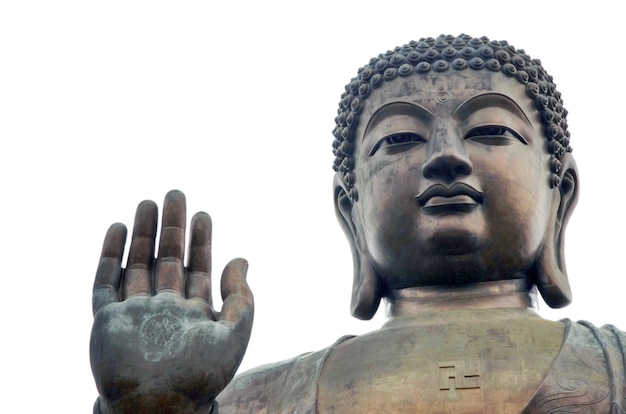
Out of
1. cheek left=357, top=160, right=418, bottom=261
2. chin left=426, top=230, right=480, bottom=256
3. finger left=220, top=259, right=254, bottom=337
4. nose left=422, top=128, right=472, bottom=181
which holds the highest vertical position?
nose left=422, top=128, right=472, bottom=181

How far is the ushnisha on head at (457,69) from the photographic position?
9.86 metres

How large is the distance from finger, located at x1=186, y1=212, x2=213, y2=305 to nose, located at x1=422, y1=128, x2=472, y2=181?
1.45 m

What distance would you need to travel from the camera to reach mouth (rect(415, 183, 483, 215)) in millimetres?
9180

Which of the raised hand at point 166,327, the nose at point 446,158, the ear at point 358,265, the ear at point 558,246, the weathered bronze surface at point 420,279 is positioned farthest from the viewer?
the ear at point 358,265

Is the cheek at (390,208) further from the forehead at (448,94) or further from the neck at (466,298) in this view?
the forehead at (448,94)

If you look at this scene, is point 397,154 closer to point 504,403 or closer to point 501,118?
point 501,118

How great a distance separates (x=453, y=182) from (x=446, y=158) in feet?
0.57

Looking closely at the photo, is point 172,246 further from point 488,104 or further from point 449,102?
point 488,104

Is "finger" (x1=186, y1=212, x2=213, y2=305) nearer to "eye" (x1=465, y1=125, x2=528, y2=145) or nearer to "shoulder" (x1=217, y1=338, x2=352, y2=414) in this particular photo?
"shoulder" (x1=217, y1=338, x2=352, y2=414)

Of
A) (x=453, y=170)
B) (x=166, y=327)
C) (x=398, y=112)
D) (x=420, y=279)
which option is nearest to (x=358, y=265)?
(x=420, y=279)

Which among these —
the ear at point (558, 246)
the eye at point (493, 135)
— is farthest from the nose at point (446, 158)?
the ear at point (558, 246)

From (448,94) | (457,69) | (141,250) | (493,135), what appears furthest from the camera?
(457,69)

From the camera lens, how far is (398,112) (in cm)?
964

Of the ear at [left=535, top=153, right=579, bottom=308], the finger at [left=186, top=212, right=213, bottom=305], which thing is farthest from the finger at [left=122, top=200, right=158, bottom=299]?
the ear at [left=535, top=153, right=579, bottom=308]
